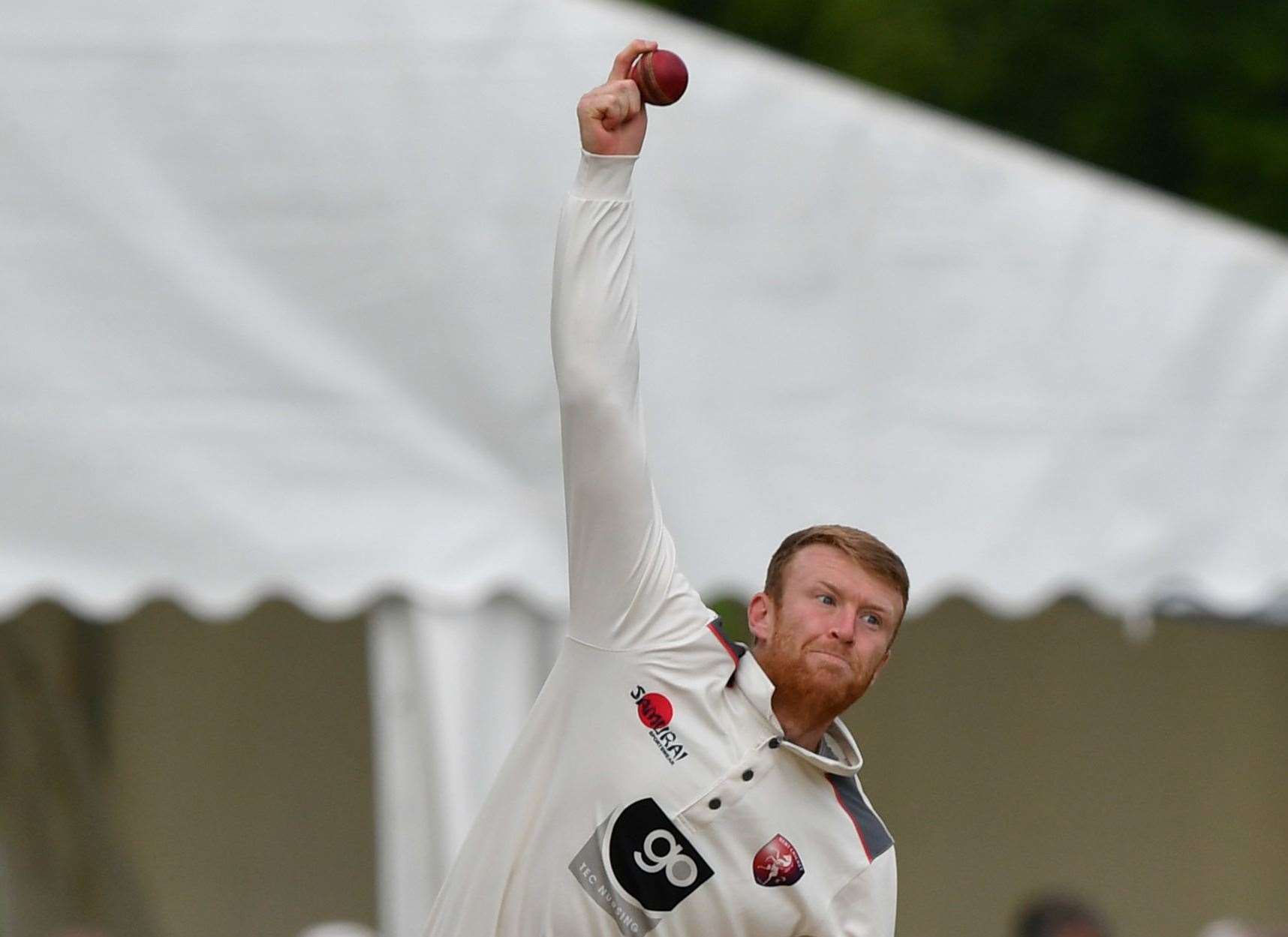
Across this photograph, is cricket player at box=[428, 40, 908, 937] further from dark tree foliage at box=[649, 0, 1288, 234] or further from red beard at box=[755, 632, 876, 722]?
dark tree foliage at box=[649, 0, 1288, 234]

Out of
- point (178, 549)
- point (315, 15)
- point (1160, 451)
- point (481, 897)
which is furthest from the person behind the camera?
point (1160, 451)

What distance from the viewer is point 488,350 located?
13.5ft

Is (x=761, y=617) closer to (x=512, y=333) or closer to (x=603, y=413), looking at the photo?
(x=603, y=413)

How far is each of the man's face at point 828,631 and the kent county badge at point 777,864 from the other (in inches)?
5.9

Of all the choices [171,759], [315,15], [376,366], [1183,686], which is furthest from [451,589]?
[1183,686]

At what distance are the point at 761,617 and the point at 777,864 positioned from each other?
0.27 metres

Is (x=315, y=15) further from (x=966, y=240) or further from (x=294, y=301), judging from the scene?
(x=966, y=240)

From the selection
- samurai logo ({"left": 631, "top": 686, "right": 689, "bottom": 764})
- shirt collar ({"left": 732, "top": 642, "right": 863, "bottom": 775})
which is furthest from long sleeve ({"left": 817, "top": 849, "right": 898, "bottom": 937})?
samurai logo ({"left": 631, "top": 686, "right": 689, "bottom": 764})

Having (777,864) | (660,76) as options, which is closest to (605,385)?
(660,76)

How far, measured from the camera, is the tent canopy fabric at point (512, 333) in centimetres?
397

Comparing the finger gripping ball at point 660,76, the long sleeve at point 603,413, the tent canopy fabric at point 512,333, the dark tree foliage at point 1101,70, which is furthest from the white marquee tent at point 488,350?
the dark tree foliage at point 1101,70

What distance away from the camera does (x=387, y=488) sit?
4.02 meters

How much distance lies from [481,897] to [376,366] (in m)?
2.12

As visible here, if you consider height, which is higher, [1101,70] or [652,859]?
[652,859]
